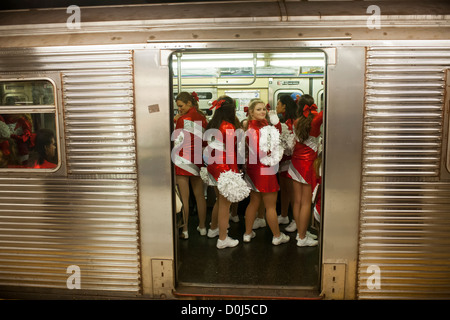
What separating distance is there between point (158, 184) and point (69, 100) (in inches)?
45.3

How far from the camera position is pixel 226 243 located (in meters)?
4.25

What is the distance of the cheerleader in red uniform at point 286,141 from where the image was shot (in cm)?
425

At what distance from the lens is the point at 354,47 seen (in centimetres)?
289

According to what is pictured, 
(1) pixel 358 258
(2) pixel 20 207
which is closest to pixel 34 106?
(2) pixel 20 207

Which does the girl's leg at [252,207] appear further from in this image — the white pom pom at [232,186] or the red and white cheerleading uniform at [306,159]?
the red and white cheerleading uniform at [306,159]

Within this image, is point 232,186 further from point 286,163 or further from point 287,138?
point 286,163

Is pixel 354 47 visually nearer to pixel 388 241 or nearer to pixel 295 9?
pixel 295 9

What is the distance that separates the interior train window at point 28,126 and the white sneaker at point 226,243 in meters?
2.13

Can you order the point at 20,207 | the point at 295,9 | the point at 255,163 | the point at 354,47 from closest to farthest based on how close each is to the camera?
the point at 354,47 < the point at 295,9 < the point at 20,207 < the point at 255,163

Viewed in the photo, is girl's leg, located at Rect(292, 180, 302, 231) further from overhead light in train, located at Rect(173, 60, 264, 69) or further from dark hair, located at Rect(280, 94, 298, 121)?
overhead light in train, located at Rect(173, 60, 264, 69)

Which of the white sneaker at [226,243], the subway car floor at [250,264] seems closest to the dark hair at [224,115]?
the white sneaker at [226,243]

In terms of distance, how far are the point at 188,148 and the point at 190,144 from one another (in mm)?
61

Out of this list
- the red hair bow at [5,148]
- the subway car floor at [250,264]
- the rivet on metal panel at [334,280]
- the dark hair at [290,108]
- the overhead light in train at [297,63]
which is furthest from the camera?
the overhead light in train at [297,63]

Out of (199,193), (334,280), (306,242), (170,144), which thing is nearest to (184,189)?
(199,193)
